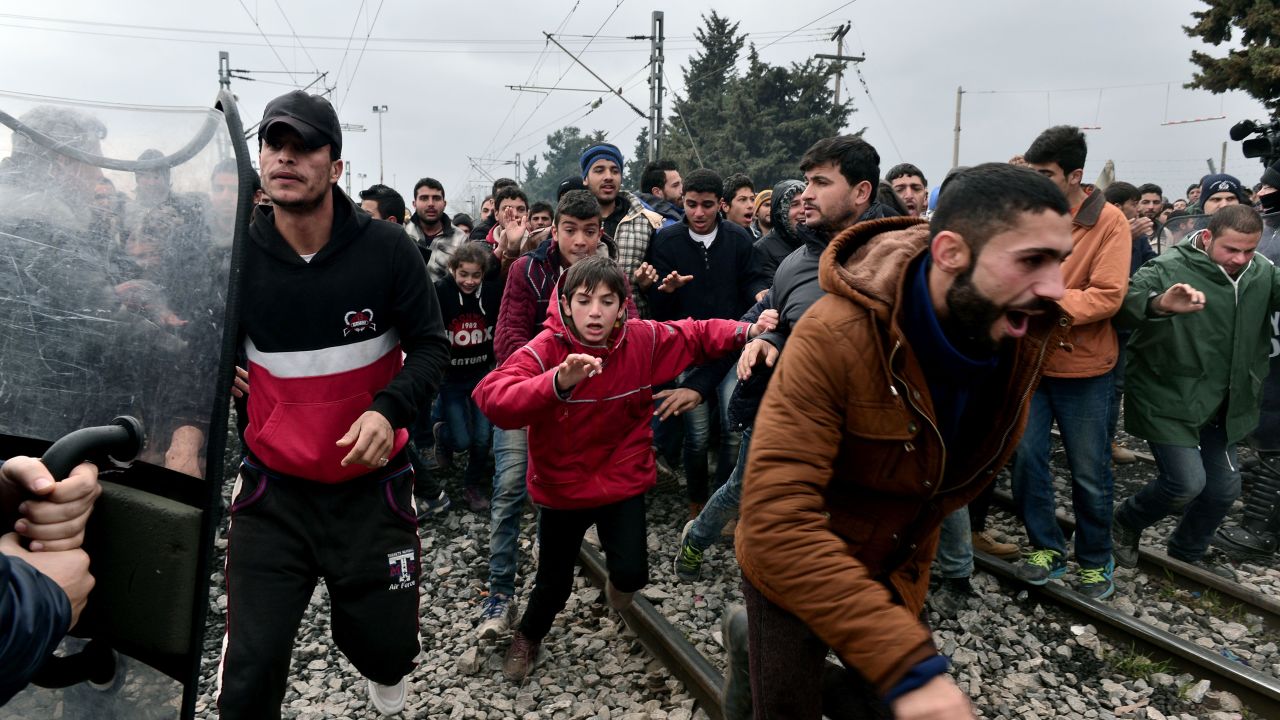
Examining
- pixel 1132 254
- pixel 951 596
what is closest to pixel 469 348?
pixel 951 596

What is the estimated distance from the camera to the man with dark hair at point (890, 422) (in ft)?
6.14

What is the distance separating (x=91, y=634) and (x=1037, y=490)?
470cm

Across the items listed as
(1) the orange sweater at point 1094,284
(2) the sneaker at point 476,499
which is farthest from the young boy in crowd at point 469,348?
(1) the orange sweater at point 1094,284

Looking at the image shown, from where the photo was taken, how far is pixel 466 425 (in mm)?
6695

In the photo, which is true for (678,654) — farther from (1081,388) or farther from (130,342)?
(130,342)

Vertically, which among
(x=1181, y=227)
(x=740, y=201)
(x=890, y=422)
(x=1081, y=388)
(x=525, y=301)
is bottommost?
(x=1081, y=388)

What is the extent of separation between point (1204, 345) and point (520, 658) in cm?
434

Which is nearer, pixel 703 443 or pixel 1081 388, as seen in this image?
pixel 1081 388

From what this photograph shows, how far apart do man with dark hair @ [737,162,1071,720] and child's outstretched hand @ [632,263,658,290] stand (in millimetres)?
2755

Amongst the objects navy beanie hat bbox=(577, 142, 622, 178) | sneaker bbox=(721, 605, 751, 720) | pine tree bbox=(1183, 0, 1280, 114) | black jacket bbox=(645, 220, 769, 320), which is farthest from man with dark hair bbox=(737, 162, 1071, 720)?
pine tree bbox=(1183, 0, 1280, 114)

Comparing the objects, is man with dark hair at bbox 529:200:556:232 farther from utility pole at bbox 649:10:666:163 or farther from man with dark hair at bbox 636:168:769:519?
utility pole at bbox 649:10:666:163

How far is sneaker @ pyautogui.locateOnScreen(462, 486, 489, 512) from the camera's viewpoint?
6379 millimetres

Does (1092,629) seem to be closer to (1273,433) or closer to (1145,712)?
(1145,712)

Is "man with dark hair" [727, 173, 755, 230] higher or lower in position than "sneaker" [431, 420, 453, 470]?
higher
